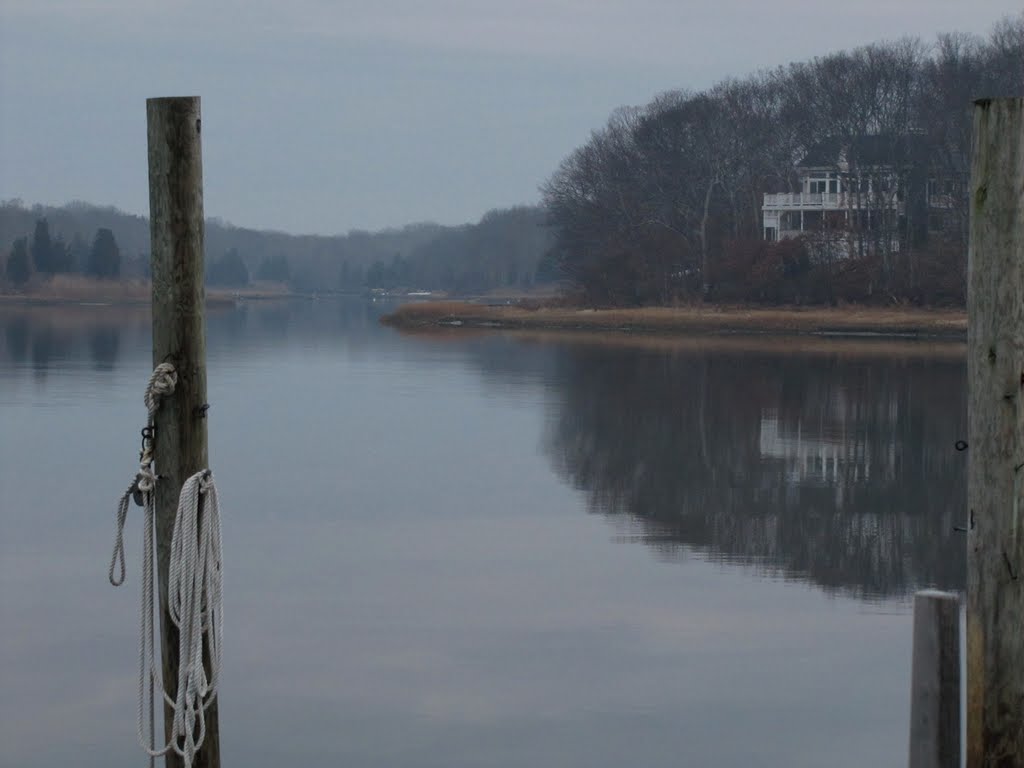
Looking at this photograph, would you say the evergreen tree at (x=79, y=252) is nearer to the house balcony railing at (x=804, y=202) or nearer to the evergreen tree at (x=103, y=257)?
the evergreen tree at (x=103, y=257)

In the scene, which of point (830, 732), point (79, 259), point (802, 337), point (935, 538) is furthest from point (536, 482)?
point (79, 259)

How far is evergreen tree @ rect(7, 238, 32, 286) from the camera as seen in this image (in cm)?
14638

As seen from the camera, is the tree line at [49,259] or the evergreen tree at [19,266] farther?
the tree line at [49,259]

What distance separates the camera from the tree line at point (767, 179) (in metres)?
82.7

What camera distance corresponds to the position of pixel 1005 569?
7.13 m

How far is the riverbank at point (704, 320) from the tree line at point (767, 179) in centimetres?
271

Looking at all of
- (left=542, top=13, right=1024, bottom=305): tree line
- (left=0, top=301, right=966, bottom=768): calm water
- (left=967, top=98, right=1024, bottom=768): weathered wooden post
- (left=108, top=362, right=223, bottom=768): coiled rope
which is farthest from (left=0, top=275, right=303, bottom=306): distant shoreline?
(left=967, top=98, right=1024, bottom=768): weathered wooden post

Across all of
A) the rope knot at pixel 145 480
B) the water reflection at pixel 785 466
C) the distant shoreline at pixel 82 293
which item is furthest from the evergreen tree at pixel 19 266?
the rope knot at pixel 145 480

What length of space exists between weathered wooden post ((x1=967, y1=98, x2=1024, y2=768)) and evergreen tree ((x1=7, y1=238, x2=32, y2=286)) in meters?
146

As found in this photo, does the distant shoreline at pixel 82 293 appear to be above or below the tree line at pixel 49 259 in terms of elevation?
below

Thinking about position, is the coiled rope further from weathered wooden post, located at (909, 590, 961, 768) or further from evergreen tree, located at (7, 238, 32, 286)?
evergreen tree, located at (7, 238, 32, 286)

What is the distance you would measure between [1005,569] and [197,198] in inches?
156

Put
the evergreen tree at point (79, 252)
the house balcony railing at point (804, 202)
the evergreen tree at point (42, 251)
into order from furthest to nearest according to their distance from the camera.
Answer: the evergreen tree at point (79, 252)
the evergreen tree at point (42, 251)
the house balcony railing at point (804, 202)

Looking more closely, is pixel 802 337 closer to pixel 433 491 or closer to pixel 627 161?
pixel 627 161
